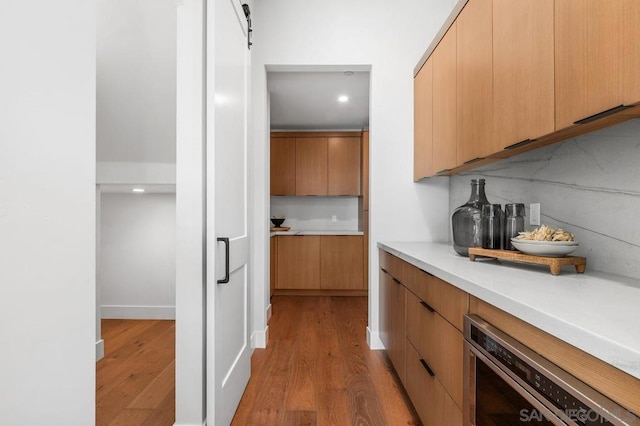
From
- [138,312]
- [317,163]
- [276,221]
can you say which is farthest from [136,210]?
[317,163]

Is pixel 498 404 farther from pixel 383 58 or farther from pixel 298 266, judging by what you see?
pixel 298 266

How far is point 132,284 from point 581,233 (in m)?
3.44

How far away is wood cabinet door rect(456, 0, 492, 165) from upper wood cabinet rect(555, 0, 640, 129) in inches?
17.1

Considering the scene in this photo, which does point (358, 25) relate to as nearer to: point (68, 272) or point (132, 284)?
point (68, 272)

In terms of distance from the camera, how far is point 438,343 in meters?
1.44

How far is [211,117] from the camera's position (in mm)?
1537

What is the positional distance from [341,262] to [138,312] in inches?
100

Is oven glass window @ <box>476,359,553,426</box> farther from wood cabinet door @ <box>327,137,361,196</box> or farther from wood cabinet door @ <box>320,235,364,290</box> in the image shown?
wood cabinet door @ <box>327,137,361,196</box>

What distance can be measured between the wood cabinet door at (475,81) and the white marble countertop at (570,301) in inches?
23.5

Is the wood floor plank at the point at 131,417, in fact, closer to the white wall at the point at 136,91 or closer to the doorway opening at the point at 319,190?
the white wall at the point at 136,91

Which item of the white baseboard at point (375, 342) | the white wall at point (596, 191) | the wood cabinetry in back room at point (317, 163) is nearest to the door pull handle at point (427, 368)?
the white wall at point (596, 191)

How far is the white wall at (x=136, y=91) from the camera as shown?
6.32 feet

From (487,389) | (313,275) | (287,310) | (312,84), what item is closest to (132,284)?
(287,310)

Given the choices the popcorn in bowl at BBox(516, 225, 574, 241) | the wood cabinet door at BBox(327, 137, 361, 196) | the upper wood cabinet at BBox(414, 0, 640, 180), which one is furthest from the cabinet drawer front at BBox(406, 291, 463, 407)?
the wood cabinet door at BBox(327, 137, 361, 196)
